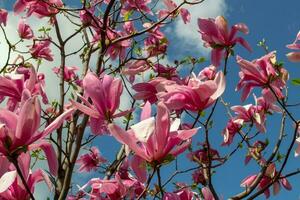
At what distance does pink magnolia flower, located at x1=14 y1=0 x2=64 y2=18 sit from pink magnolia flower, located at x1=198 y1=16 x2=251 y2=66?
3.61 feet

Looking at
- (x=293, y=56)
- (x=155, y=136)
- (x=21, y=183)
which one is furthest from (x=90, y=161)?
(x=155, y=136)

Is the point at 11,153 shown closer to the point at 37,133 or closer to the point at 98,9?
the point at 37,133

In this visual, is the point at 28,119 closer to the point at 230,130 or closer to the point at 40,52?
the point at 230,130

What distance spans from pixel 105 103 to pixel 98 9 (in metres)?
2.38

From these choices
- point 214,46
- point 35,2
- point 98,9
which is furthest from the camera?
point 98,9

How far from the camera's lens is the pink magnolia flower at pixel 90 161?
151 inches

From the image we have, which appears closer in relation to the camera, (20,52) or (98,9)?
(98,9)

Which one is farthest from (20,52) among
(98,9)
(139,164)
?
(139,164)

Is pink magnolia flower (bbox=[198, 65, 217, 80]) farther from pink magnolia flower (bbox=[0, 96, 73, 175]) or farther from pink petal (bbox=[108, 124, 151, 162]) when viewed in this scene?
pink magnolia flower (bbox=[0, 96, 73, 175])

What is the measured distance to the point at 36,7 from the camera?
2.99 m

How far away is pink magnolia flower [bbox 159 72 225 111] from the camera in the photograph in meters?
1.65

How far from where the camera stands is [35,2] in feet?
9.71

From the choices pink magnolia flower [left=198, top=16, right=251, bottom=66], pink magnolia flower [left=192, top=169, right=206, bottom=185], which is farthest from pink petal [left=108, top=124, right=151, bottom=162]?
pink magnolia flower [left=192, top=169, right=206, bottom=185]

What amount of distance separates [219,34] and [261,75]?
0.30 metres
